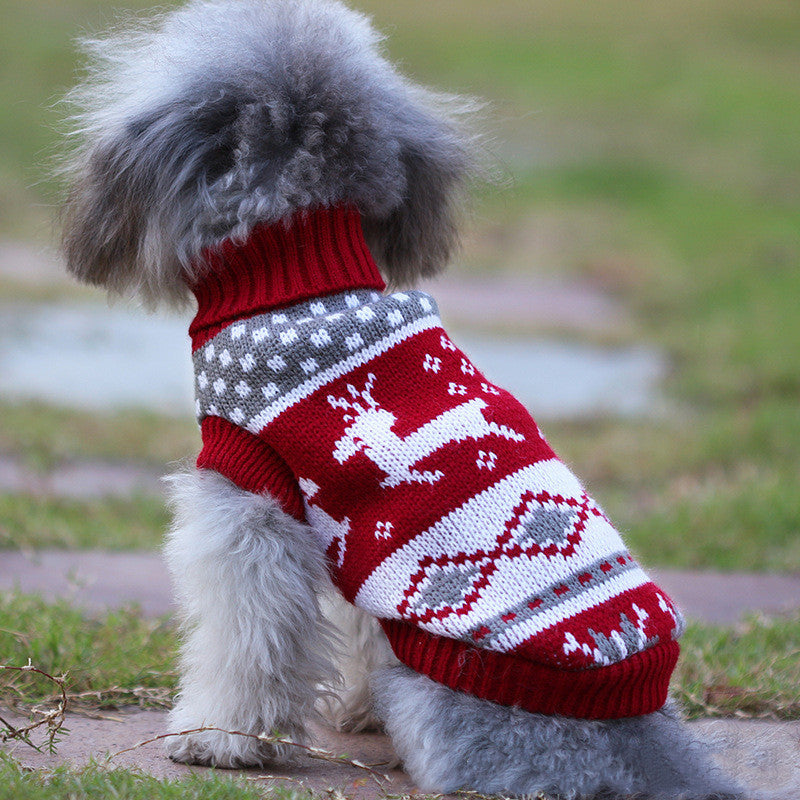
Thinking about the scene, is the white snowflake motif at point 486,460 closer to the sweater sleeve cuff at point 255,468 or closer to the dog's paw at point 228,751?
the sweater sleeve cuff at point 255,468

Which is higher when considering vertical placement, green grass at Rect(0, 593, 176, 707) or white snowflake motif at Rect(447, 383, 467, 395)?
white snowflake motif at Rect(447, 383, 467, 395)

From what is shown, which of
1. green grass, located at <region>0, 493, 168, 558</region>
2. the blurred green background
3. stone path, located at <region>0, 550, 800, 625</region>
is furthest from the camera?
the blurred green background

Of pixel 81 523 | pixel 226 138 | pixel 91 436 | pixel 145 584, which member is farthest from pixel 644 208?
pixel 226 138

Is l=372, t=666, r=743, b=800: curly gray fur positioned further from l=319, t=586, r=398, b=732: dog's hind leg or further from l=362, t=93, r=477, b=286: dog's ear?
l=362, t=93, r=477, b=286: dog's ear

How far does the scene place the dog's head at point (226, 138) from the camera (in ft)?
8.14

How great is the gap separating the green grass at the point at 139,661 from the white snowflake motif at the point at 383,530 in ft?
2.99

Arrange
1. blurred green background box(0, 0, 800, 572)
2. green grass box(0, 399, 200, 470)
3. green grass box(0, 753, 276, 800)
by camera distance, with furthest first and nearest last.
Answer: green grass box(0, 399, 200, 470) < blurred green background box(0, 0, 800, 572) < green grass box(0, 753, 276, 800)

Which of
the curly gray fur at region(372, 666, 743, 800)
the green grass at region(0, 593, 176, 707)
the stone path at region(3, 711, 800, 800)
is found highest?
the curly gray fur at region(372, 666, 743, 800)

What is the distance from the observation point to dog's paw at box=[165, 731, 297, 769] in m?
2.37

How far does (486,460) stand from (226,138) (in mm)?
900

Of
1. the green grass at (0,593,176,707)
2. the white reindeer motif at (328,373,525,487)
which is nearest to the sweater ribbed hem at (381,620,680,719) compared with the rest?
the white reindeer motif at (328,373,525,487)

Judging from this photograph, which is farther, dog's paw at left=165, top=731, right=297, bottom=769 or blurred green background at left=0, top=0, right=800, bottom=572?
blurred green background at left=0, top=0, right=800, bottom=572

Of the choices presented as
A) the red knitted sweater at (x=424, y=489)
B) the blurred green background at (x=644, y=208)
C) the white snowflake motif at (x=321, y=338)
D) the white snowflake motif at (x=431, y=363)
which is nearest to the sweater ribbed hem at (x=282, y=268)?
the red knitted sweater at (x=424, y=489)

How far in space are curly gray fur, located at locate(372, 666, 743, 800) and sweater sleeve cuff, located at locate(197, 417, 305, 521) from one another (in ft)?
1.54
